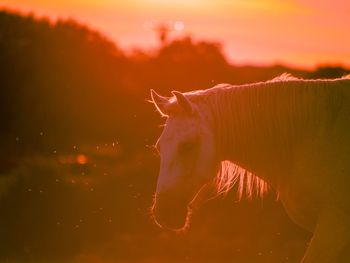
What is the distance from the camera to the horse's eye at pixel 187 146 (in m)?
7.39

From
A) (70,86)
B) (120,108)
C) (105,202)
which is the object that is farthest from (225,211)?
(70,86)

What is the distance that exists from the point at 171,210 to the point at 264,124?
0.99 m

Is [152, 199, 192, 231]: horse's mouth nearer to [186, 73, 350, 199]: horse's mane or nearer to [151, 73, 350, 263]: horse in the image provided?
[151, 73, 350, 263]: horse

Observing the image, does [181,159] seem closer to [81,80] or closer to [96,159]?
[96,159]

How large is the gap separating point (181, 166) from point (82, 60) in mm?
27359

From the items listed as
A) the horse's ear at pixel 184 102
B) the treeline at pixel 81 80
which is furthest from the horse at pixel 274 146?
the treeline at pixel 81 80

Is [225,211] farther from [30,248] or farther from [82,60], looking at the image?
[82,60]

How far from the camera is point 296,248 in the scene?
13.0 m

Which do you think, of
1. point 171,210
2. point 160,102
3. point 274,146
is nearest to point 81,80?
point 160,102

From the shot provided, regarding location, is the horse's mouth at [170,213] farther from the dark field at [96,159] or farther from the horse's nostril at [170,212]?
the dark field at [96,159]

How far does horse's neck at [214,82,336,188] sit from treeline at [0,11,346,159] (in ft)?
49.4

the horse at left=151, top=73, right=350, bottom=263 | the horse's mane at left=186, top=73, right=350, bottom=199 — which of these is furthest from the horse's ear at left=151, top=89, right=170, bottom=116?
the horse's mane at left=186, top=73, right=350, bottom=199

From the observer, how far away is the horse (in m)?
7.23

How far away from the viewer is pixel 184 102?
289 inches
